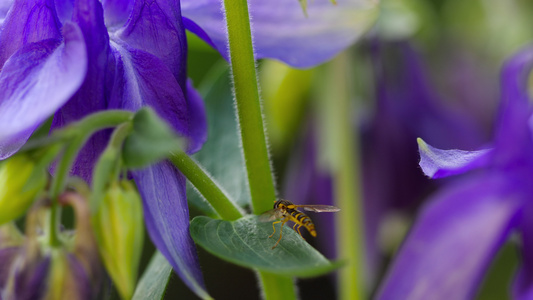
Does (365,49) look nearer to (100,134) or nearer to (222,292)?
(222,292)

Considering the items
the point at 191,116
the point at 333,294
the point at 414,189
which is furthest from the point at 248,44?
the point at 333,294

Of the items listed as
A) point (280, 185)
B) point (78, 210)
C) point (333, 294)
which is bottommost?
point (333, 294)

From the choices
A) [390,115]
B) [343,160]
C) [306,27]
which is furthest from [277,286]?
[390,115]

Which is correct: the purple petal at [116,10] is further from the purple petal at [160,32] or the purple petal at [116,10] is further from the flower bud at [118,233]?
the flower bud at [118,233]

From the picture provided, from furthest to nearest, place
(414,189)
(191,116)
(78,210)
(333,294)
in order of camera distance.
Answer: (333,294) < (414,189) < (191,116) < (78,210)

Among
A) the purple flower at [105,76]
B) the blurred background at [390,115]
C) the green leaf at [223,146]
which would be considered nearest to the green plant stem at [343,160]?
the blurred background at [390,115]

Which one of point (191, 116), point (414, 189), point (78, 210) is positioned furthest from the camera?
point (414, 189)

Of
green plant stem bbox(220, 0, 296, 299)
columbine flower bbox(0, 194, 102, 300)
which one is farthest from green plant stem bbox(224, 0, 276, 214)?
columbine flower bbox(0, 194, 102, 300)

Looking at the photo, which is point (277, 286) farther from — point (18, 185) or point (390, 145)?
point (390, 145)
